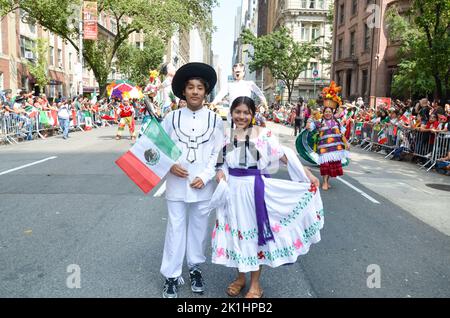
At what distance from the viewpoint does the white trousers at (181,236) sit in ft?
12.3

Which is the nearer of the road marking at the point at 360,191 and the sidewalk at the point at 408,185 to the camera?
the sidewalk at the point at 408,185

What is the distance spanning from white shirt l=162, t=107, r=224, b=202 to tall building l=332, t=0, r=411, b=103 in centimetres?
3089

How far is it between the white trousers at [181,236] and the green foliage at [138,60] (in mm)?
41080

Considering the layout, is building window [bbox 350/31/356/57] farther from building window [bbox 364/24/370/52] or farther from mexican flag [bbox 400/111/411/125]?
mexican flag [bbox 400/111/411/125]

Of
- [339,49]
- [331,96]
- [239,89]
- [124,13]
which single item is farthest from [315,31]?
[239,89]

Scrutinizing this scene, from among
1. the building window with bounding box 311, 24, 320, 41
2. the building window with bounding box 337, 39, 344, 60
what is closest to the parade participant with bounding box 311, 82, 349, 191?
the building window with bounding box 337, 39, 344, 60

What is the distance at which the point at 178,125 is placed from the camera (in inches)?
149

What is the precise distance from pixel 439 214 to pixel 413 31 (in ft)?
65.6

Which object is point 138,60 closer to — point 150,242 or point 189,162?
point 150,242

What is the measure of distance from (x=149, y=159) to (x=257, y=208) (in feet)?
3.13

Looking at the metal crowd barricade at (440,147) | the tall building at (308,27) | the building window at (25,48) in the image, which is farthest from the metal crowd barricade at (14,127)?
the tall building at (308,27)

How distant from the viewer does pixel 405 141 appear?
47.0 feet

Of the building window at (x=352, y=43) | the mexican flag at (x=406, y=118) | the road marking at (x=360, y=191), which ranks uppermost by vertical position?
the building window at (x=352, y=43)

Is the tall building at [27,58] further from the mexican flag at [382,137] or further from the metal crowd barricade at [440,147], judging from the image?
the metal crowd barricade at [440,147]
